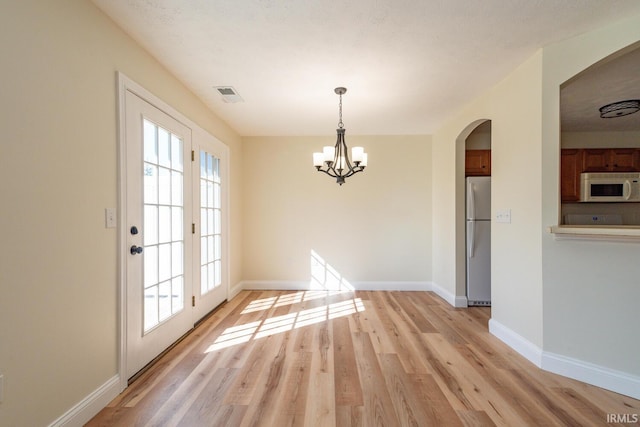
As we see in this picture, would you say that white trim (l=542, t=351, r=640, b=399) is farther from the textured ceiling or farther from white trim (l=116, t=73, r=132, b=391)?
white trim (l=116, t=73, r=132, b=391)

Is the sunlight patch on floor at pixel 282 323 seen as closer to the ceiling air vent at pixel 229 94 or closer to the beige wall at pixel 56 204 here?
the beige wall at pixel 56 204

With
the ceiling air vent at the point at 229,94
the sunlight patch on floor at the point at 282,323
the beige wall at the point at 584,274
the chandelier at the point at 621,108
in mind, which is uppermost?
the ceiling air vent at the point at 229,94

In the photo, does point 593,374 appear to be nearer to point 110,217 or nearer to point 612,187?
point 612,187

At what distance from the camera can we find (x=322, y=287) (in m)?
4.35

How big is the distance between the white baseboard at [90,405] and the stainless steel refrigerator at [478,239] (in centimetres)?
384

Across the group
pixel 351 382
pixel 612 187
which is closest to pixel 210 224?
pixel 351 382

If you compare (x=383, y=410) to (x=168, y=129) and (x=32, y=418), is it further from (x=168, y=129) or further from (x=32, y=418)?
(x=168, y=129)

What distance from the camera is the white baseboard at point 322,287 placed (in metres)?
4.28

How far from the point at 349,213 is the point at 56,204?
350 cm

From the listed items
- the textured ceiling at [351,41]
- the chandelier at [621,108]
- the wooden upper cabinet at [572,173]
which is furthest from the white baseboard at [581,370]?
the wooden upper cabinet at [572,173]

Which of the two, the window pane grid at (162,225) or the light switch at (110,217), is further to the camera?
the window pane grid at (162,225)

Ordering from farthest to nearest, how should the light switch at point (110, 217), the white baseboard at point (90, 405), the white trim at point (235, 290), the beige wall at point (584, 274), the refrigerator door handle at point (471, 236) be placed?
the white trim at point (235, 290), the refrigerator door handle at point (471, 236), the beige wall at point (584, 274), the light switch at point (110, 217), the white baseboard at point (90, 405)

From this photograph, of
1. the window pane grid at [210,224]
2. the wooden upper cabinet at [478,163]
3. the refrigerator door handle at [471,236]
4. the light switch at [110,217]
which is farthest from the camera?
the wooden upper cabinet at [478,163]

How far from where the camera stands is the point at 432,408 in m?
1.67
